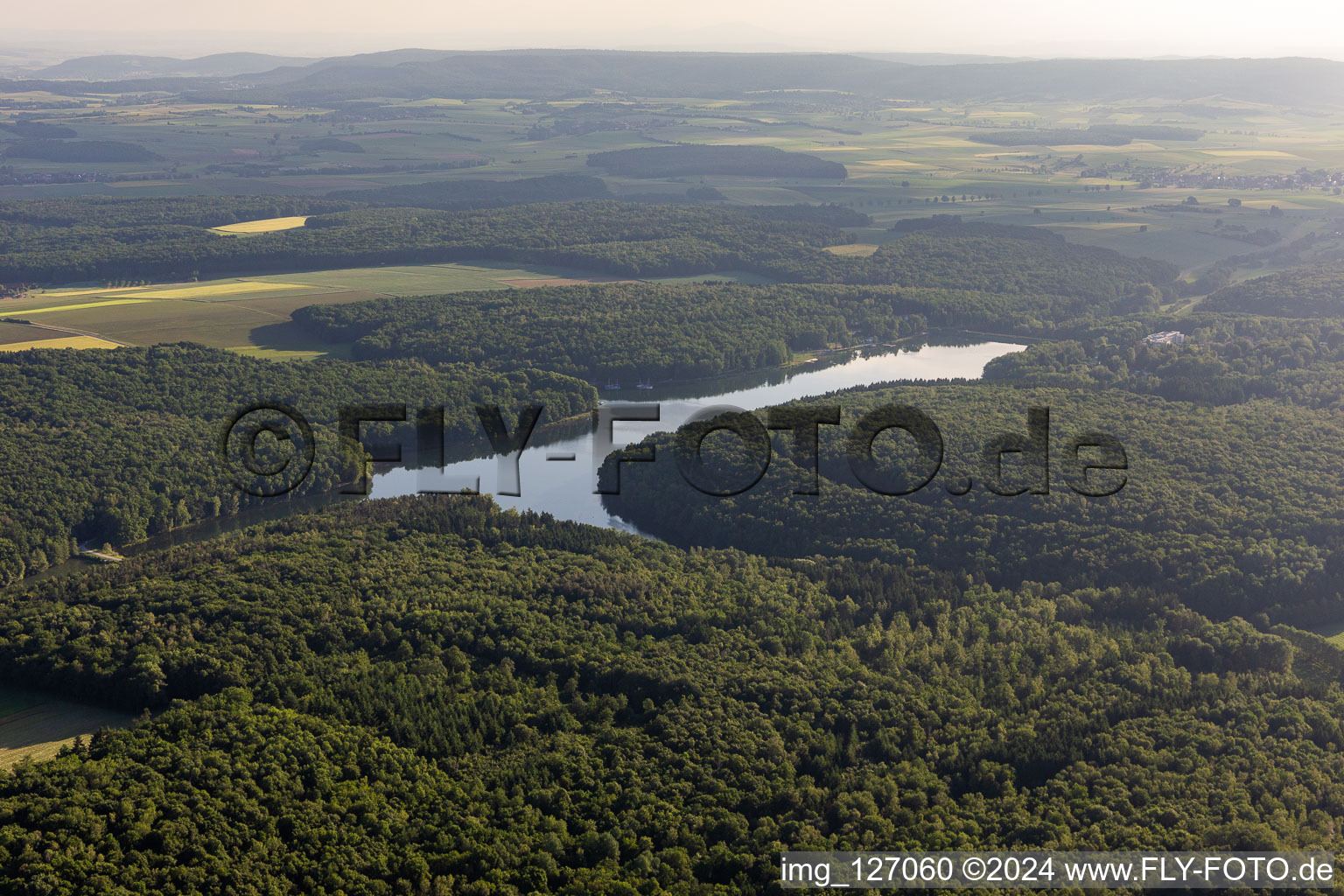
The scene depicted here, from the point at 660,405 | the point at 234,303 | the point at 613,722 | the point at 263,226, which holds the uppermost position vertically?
the point at 263,226

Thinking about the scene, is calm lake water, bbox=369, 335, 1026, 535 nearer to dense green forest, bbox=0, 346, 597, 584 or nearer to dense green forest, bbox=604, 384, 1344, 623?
dense green forest, bbox=604, 384, 1344, 623

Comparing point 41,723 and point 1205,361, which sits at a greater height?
point 1205,361

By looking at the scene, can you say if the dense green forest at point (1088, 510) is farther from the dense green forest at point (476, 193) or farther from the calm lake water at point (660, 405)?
the dense green forest at point (476, 193)

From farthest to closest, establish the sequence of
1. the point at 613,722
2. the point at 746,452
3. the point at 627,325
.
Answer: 1. the point at 627,325
2. the point at 746,452
3. the point at 613,722

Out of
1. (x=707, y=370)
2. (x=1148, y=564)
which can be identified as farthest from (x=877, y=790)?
(x=707, y=370)

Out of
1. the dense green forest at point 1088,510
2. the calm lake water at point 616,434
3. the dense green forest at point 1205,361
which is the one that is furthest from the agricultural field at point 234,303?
the dense green forest at point 1205,361

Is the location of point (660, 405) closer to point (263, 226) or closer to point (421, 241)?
point (421, 241)

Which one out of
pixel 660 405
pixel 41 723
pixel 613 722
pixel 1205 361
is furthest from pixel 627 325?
pixel 41 723
